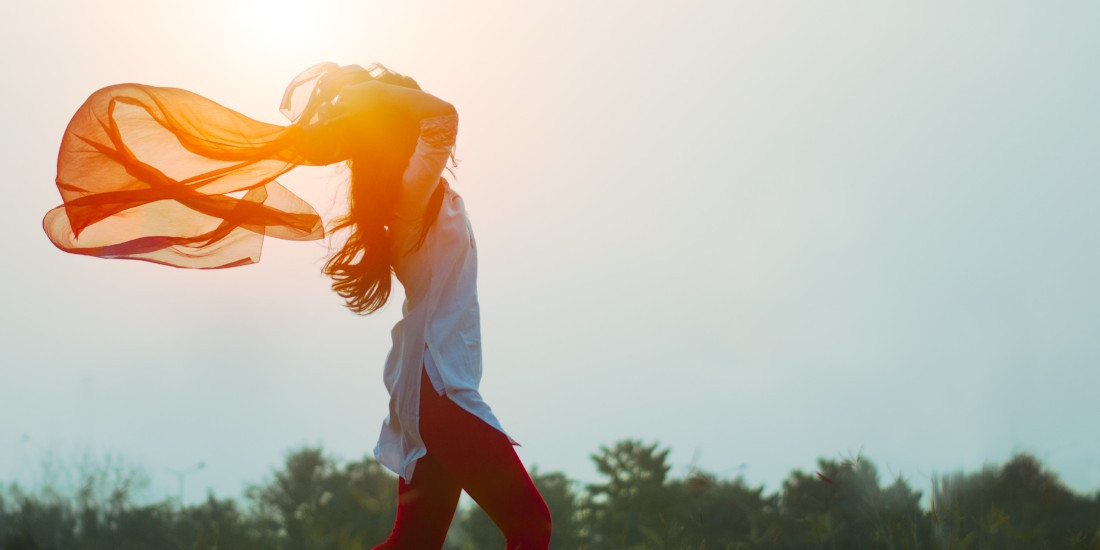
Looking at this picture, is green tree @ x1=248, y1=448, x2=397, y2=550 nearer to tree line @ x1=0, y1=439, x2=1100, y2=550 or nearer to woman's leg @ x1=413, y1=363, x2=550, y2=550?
tree line @ x1=0, y1=439, x2=1100, y2=550

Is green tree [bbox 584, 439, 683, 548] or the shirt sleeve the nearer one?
the shirt sleeve

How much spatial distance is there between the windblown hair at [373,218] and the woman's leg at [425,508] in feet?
1.79

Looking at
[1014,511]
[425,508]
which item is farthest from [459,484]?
[1014,511]

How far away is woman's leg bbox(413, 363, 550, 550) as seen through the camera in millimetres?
2613

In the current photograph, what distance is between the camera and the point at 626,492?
7738 mm

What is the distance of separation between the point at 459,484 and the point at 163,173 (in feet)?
4.82

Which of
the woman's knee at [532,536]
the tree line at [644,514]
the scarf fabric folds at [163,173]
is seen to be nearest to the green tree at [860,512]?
the tree line at [644,514]

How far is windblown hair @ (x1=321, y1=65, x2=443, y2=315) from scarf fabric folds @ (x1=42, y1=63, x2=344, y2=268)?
36cm

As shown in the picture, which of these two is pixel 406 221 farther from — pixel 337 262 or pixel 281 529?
pixel 281 529

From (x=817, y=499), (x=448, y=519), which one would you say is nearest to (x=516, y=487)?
(x=448, y=519)

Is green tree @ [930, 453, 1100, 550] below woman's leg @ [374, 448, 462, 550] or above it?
above

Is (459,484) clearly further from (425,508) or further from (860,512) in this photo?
(860,512)

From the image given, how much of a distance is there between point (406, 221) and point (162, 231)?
1.03m

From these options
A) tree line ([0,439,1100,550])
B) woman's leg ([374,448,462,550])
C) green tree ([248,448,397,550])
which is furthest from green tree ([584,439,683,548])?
woman's leg ([374,448,462,550])
